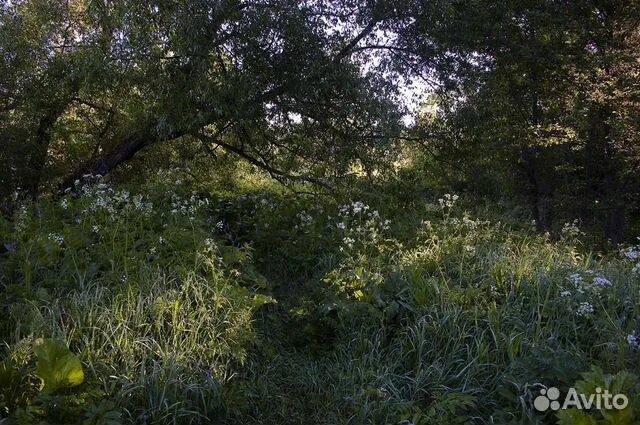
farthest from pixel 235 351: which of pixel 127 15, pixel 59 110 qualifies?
pixel 59 110

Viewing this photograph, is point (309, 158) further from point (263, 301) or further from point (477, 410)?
point (477, 410)

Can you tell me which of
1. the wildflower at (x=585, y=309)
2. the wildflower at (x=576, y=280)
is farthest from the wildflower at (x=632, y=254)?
the wildflower at (x=585, y=309)

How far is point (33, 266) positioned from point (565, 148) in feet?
25.6

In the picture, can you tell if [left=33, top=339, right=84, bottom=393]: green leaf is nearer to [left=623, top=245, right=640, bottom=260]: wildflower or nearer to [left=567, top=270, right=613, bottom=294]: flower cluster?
[left=567, top=270, right=613, bottom=294]: flower cluster

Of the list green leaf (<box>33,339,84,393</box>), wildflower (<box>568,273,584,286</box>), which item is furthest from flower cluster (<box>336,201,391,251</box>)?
green leaf (<box>33,339,84,393</box>)

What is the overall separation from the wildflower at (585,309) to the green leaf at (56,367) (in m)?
3.09

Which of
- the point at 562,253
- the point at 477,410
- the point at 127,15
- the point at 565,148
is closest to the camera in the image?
the point at 477,410

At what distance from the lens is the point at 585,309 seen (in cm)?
362

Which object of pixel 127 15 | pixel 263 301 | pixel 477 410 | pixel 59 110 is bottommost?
pixel 477 410

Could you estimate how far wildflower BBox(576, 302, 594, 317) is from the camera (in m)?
3.61

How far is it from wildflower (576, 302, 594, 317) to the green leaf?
3.09 metres

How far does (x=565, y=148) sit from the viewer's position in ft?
29.0

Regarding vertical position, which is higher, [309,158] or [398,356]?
[309,158]

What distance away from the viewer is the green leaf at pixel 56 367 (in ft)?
9.46
